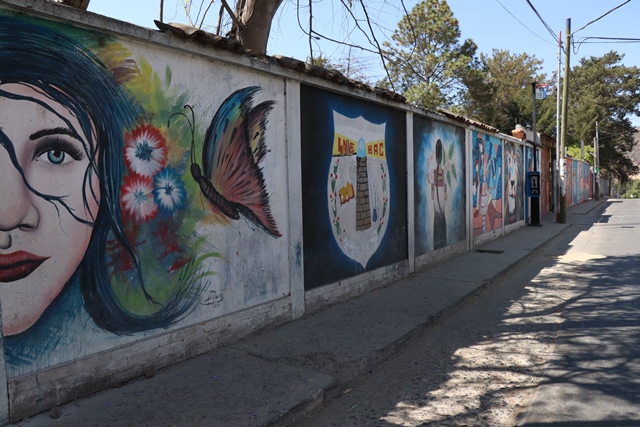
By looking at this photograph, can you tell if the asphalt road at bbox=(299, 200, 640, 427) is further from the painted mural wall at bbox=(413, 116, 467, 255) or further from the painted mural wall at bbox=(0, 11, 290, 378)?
the painted mural wall at bbox=(413, 116, 467, 255)

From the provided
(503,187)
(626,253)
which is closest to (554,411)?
(626,253)

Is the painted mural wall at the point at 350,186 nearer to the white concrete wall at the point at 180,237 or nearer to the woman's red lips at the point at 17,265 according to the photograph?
the white concrete wall at the point at 180,237

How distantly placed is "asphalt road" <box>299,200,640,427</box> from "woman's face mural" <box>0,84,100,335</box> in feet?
6.76

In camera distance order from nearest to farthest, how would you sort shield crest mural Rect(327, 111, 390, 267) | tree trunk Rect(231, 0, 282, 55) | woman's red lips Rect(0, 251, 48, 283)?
woman's red lips Rect(0, 251, 48, 283) < shield crest mural Rect(327, 111, 390, 267) < tree trunk Rect(231, 0, 282, 55)

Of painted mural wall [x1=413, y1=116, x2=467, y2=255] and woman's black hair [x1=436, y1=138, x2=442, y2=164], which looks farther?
woman's black hair [x1=436, y1=138, x2=442, y2=164]

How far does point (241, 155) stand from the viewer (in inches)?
203

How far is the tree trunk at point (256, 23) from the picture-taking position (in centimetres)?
742

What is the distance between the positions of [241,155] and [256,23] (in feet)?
10.4

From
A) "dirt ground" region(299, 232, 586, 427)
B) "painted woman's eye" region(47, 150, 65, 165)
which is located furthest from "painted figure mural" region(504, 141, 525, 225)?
"painted woman's eye" region(47, 150, 65, 165)

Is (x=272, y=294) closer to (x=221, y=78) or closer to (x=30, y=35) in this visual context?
(x=221, y=78)

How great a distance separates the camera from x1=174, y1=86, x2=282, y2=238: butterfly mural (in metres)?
4.77

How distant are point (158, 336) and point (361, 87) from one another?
4.47 metres

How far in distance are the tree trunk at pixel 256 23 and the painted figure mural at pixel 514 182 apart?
1041cm

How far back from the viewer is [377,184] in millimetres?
7824
